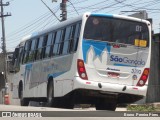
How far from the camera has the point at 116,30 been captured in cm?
1600

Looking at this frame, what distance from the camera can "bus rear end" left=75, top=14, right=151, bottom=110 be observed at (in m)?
15.5

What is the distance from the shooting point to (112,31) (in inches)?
627

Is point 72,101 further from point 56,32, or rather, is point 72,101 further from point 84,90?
point 56,32

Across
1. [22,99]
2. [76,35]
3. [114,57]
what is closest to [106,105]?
[114,57]

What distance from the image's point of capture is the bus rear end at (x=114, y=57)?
51.0 ft

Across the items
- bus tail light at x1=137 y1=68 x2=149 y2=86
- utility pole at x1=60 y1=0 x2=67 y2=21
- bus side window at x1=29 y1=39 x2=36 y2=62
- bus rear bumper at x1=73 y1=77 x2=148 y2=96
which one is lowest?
bus rear bumper at x1=73 y1=77 x2=148 y2=96

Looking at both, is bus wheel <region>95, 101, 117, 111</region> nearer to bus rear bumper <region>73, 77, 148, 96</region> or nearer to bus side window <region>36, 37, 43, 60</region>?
bus rear bumper <region>73, 77, 148, 96</region>

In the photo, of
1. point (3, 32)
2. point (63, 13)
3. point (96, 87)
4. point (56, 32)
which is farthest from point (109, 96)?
point (3, 32)

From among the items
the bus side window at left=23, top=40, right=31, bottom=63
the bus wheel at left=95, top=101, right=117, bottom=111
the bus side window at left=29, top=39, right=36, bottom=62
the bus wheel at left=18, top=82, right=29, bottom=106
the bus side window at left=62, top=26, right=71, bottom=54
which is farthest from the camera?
the bus wheel at left=18, top=82, right=29, bottom=106

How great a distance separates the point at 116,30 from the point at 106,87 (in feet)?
6.48

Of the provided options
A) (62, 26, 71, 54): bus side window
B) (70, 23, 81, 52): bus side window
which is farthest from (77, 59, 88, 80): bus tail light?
(62, 26, 71, 54): bus side window

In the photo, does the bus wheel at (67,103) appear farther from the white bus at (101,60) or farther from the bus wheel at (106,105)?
the bus wheel at (106,105)

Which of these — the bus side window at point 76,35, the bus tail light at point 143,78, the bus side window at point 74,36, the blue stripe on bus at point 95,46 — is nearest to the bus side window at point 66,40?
the bus side window at point 74,36

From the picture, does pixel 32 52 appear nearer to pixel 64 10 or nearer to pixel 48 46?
pixel 48 46
